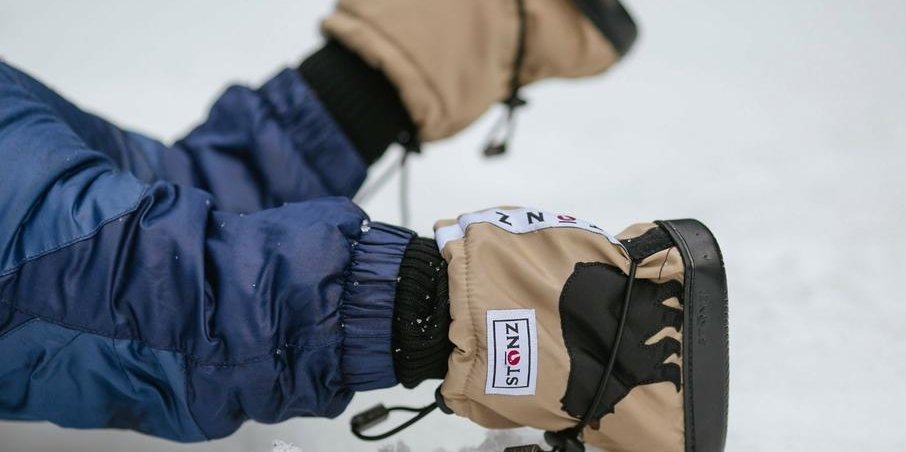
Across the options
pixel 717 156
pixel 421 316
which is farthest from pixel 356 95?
pixel 717 156

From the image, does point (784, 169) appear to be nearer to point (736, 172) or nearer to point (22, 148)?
point (736, 172)

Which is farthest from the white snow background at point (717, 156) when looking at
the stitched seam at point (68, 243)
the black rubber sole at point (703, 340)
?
the stitched seam at point (68, 243)

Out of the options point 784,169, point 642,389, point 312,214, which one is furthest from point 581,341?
point 784,169

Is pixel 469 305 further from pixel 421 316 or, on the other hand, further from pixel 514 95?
pixel 514 95

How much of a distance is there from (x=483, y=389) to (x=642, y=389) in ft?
0.37

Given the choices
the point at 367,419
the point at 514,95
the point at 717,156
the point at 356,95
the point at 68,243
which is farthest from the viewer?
the point at 717,156

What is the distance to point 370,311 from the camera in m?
0.61

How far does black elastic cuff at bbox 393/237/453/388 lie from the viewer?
61 centimetres

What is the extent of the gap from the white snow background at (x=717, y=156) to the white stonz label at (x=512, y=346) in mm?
115

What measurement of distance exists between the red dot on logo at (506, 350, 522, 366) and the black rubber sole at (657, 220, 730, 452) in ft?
0.39

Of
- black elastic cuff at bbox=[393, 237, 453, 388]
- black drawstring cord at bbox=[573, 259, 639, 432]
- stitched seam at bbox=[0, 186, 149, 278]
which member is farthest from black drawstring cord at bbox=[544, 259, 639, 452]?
stitched seam at bbox=[0, 186, 149, 278]

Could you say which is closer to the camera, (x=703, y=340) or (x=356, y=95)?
(x=703, y=340)

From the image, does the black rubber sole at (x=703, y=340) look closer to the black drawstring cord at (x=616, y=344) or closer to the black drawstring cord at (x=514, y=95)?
the black drawstring cord at (x=616, y=344)

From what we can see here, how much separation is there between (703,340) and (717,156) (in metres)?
0.63
